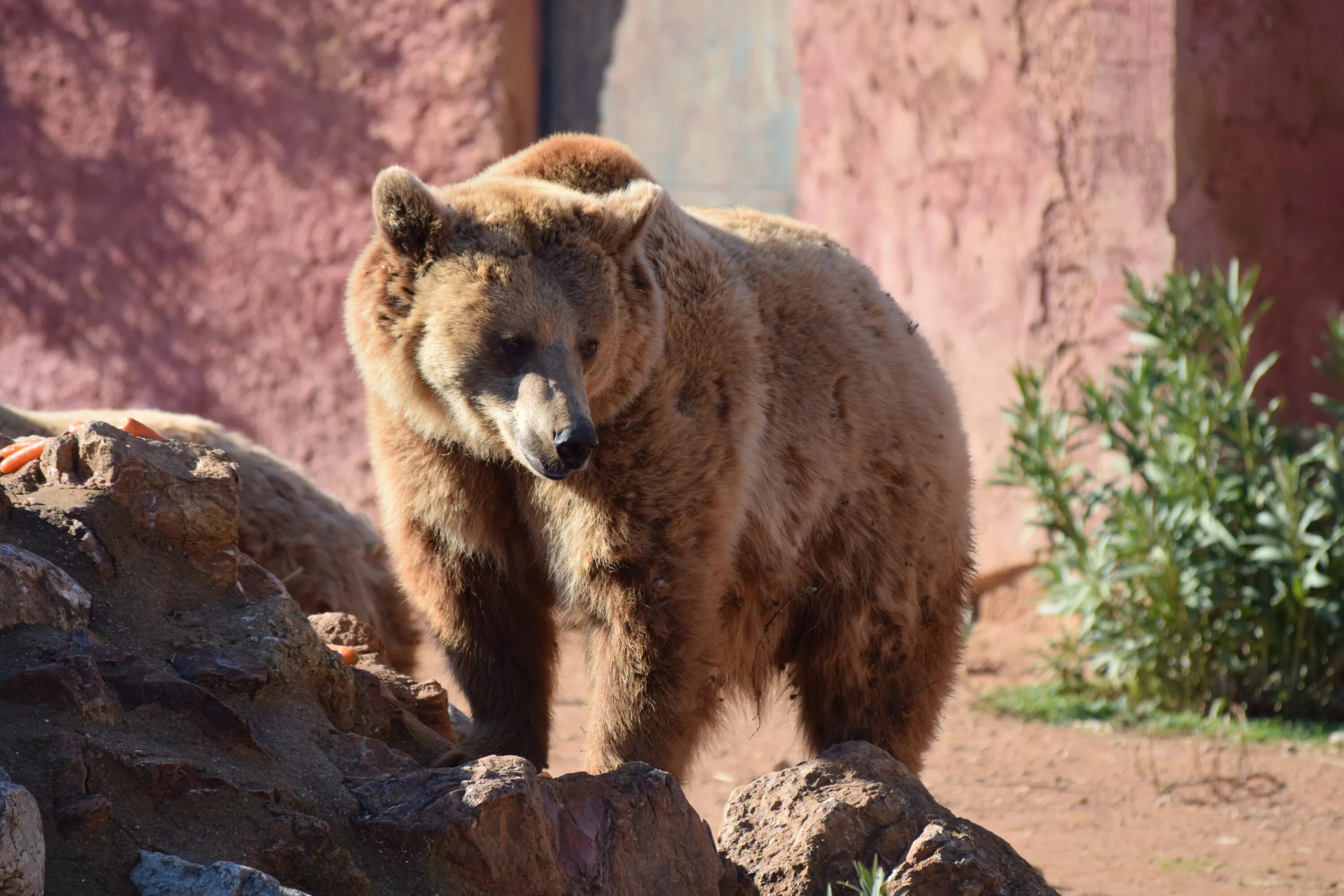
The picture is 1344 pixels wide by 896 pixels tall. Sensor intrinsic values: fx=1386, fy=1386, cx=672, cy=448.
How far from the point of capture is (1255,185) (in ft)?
22.7

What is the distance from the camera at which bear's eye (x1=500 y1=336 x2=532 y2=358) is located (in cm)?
296

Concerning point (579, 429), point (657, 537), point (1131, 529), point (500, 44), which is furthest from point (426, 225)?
point (500, 44)

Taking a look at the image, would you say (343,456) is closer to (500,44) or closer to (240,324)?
(240,324)

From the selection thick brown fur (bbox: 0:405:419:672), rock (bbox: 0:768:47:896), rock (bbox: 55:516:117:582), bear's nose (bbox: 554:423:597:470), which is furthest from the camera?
thick brown fur (bbox: 0:405:419:672)

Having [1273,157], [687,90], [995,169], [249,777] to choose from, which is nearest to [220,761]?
[249,777]

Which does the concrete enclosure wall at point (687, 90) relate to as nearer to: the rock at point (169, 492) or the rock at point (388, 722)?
the rock at point (388, 722)

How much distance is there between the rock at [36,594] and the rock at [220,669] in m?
0.18

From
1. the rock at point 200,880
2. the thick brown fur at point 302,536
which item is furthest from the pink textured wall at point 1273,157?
the rock at point 200,880

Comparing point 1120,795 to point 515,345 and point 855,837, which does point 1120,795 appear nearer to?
point 855,837

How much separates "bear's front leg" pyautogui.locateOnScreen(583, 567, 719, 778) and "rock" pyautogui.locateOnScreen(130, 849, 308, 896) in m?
1.24

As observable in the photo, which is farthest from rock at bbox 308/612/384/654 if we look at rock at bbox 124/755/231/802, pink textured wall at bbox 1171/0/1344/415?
pink textured wall at bbox 1171/0/1344/415

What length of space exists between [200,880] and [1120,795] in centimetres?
414

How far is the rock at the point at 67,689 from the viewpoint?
212 cm

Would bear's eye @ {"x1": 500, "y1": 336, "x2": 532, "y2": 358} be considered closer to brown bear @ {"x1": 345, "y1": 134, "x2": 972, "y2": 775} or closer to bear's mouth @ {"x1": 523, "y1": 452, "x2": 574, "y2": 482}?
brown bear @ {"x1": 345, "y1": 134, "x2": 972, "y2": 775}
